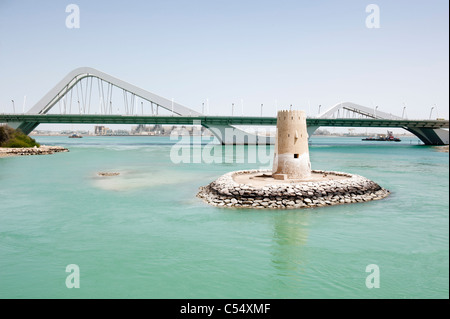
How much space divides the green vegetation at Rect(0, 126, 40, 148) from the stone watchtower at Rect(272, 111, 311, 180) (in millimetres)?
50105

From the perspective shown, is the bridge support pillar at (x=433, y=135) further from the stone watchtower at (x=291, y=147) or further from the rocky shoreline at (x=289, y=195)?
the stone watchtower at (x=291, y=147)

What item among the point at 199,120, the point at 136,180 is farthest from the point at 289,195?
the point at 199,120

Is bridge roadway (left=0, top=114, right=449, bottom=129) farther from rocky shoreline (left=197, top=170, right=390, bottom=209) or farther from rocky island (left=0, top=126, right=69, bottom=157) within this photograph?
rocky shoreline (left=197, top=170, right=390, bottom=209)

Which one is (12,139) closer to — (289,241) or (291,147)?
(291,147)

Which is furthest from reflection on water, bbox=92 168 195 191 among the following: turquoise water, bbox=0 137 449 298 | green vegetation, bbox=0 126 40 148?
green vegetation, bbox=0 126 40 148

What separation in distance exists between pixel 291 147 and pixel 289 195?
322cm

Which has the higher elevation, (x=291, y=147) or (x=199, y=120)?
(x=199, y=120)

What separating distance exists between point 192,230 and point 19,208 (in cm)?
899

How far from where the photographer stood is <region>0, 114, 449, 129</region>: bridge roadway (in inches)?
2594

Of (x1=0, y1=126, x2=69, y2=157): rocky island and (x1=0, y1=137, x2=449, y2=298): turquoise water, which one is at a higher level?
(x1=0, y1=126, x2=69, y2=157): rocky island

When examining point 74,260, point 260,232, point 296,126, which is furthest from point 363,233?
point 74,260

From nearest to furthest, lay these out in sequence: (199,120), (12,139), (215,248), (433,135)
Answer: (215,248) → (12,139) → (199,120) → (433,135)

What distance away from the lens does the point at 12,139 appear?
5578 centimetres
